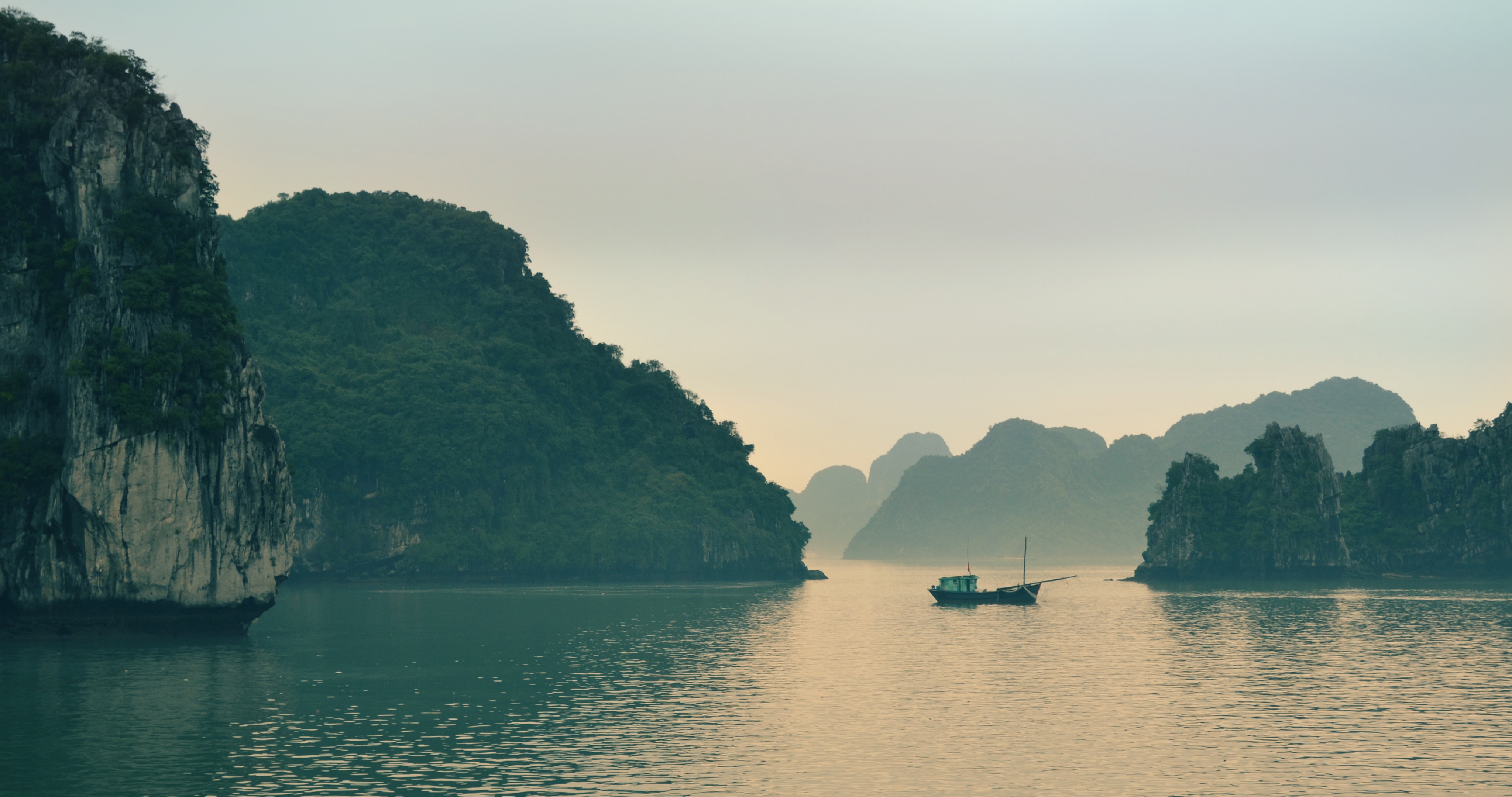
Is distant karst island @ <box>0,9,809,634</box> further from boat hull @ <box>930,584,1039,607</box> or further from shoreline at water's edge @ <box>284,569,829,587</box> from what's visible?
boat hull @ <box>930,584,1039,607</box>

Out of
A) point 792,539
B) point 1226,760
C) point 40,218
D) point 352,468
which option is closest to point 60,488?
point 40,218

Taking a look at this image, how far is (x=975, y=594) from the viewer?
114 metres

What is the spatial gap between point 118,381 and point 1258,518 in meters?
140

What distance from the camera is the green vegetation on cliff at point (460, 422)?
484ft

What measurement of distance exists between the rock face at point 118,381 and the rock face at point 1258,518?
128m

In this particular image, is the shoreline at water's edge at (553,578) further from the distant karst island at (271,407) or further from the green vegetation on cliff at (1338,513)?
the green vegetation on cliff at (1338,513)

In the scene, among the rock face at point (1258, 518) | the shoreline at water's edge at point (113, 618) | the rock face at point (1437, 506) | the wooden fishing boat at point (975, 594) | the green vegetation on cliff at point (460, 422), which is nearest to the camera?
the shoreline at water's edge at point (113, 618)

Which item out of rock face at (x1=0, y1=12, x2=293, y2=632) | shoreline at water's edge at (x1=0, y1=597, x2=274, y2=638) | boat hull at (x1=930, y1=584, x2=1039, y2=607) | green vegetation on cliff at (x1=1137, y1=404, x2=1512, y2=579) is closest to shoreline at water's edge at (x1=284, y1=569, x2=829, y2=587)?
green vegetation on cliff at (x1=1137, y1=404, x2=1512, y2=579)

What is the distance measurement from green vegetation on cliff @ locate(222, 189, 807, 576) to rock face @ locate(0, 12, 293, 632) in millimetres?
78210

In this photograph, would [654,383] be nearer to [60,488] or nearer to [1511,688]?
[60,488]

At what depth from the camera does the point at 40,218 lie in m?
66.6

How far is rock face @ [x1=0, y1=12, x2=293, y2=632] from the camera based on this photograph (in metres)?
61.1

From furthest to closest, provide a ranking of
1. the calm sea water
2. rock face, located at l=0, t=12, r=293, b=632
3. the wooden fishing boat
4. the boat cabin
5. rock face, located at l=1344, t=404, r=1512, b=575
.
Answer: rock face, located at l=1344, t=404, r=1512, b=575 < the boat cabin < the wooden fishing boat < rock face, located at l=0, t=12, r=293, b=632 < the calm sea water

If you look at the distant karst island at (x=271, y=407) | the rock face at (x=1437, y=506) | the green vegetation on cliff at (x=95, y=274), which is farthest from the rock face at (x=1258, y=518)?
the green vegetation on cliff at (x=95, y=274)
